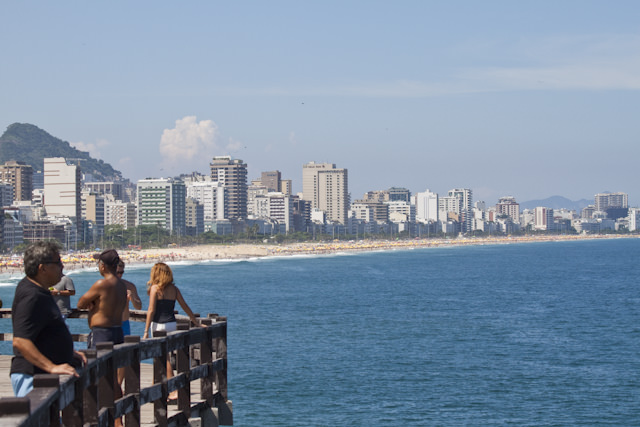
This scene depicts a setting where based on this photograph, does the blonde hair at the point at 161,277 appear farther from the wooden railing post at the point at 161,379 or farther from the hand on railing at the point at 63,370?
the hand on railing at the point at 63,370

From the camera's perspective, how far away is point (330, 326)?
158 feet

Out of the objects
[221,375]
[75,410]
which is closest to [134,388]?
[75,410]

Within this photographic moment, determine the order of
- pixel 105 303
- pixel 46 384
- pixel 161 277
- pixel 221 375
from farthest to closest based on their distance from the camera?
pixel 221 375, pixel 161 277, pixel 105 303, pixel 46 384

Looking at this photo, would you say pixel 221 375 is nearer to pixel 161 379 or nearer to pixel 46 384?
pixel 161 379

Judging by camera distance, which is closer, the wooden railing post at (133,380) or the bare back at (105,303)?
the wooden railing post at (133,380)

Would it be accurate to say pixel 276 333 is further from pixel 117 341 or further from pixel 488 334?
pixel 117 341

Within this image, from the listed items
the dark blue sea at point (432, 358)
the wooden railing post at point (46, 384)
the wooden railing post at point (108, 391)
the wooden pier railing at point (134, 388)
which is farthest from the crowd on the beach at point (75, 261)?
the wooden railing post at point (46, 384)

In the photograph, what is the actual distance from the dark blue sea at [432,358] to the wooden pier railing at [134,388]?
45.5 ft

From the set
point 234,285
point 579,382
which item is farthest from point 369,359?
point 234,285

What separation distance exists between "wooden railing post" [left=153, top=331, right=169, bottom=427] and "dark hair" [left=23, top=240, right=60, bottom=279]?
256 centimetres

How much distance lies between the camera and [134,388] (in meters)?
7.79

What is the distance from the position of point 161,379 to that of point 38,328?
3.01 m

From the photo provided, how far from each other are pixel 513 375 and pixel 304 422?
10384mm

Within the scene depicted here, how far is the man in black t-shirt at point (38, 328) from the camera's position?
562 cm
